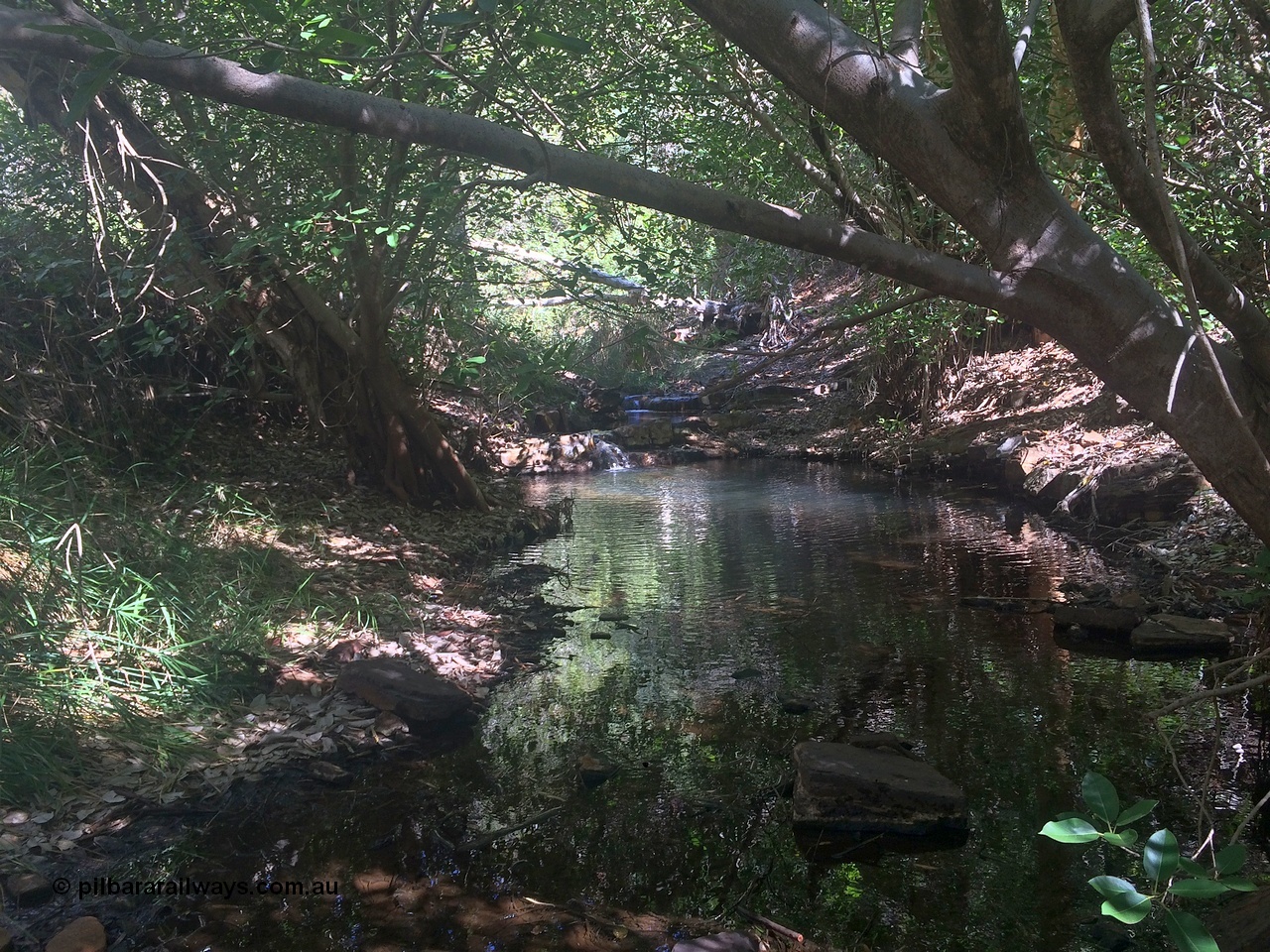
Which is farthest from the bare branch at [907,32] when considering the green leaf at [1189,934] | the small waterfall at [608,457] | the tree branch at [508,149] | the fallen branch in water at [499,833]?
the small waterfall at [608,457]

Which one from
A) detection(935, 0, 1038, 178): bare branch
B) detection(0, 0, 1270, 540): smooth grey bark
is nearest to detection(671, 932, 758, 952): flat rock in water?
detection(0, 0, 1270, 540): smooth grey bark

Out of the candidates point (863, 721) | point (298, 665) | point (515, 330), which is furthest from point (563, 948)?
point (515, 330)

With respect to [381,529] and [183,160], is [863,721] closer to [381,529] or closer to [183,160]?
[381,529]

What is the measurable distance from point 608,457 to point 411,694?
12356 millimetres

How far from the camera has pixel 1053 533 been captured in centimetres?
966

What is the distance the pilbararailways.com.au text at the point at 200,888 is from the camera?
3395mm

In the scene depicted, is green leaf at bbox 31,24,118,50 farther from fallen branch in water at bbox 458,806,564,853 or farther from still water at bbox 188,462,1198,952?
fallen branch in water at bbox 458,806,564,853

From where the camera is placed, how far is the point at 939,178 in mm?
3596

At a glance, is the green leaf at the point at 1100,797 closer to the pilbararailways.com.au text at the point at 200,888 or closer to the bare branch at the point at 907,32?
the pilbararailways.com.au text at the point at 200,888

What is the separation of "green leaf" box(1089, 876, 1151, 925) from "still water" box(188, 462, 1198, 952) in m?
1.55

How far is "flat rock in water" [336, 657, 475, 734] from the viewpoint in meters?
4.93

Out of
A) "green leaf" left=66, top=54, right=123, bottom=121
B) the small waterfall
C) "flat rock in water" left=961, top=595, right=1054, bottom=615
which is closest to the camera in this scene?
"green leaf" left=66, top=54, right=123, bottom=121

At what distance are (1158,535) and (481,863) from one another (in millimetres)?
7126

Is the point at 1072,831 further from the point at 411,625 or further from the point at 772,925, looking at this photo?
the point at 411,625
